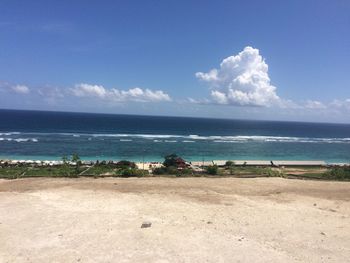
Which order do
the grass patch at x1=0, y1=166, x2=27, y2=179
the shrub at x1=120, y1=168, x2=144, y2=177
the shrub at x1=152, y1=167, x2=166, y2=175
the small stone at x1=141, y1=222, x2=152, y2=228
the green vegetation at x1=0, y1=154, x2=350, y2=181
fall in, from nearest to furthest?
the small stone at x1=141, y1=222, x2=152, y2=228 → the grass patch at x1=0, y1=166, x2=27, y2=179 → the shrub at x1=120, y1=168, x2=144, y2=177 → the green vegetation at x1=0, y1=154, x2=350, y2=181 → the shrub at x1=152, y1=167, x2=166, y2=175

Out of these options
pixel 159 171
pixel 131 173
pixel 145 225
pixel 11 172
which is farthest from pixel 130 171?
pixel 145 225

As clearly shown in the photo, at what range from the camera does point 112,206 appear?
69.0 feet

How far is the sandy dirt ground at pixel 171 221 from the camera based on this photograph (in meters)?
14.8

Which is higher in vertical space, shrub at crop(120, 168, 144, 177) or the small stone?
shrub at crop(120, 168, 144, 177)

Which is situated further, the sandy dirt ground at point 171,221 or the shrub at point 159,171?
the shrub at point 159,171

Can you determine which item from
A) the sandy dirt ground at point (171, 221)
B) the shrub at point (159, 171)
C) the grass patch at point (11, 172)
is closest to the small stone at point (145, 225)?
the sandy dirt ground at point (171, 221)

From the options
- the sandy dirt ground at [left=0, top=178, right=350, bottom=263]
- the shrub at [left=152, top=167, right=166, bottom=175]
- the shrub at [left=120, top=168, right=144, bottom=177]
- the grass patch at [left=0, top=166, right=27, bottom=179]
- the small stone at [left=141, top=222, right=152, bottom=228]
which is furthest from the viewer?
the shrub at [left=152, top=167, right=166, bottom=175]

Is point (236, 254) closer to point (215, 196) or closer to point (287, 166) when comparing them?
point (215, 196)

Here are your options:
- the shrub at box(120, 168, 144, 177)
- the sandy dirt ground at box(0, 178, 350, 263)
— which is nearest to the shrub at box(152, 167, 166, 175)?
the shrub at box(120, 168, 144, 177)

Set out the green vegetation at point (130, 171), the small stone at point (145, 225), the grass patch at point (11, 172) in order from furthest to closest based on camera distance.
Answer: the green vegetation at point (130, 171), the grass patch at point (11, 172), the small stone at point (145, 225)

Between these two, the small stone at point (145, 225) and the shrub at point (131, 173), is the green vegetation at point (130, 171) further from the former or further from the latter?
the small stone at point (145, 225)

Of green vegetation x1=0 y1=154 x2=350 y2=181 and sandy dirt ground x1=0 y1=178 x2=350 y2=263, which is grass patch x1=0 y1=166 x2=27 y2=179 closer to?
green vegetation x1=0 y1=154 x2=350 y2=181

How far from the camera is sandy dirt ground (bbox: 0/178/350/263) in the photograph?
48.5 ft

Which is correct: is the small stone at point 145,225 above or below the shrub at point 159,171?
below
